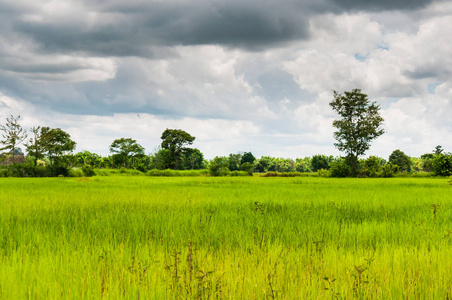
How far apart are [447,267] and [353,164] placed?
151 ft

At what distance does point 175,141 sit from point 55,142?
31.5m

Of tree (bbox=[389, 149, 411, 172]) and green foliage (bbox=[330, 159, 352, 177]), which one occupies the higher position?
tree (bbox=[389, 149, 411, 172])

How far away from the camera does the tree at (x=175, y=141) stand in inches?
2813

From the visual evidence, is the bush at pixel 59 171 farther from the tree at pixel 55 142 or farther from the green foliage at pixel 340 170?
the green foliage at pixel 340 170

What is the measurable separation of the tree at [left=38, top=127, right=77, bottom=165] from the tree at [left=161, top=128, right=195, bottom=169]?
28.5 meters

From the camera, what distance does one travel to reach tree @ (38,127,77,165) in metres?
42.8

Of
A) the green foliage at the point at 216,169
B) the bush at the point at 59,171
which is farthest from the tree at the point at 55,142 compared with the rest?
the green foliage at the point at 216,169

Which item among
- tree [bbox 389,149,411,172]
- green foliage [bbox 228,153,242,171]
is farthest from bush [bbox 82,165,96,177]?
tree [bbox 389,149,411,172]

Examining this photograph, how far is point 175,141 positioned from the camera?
237ft

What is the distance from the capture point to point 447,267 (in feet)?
11.7

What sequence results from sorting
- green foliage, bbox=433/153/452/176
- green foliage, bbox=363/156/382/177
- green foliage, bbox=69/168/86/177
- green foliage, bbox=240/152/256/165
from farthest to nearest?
green foliage, bbox=240/152/256/165 < green foliage, bbox=363/156/382/177 < green foliage, bbox=433/153/452/176 < green foliage, bbox=69/168/86/177

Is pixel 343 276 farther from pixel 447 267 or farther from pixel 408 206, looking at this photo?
pixel 408 206

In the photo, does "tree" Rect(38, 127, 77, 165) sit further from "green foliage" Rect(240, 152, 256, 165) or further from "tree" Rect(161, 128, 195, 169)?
"green foliage" Rect(240, 152, 256, 165)

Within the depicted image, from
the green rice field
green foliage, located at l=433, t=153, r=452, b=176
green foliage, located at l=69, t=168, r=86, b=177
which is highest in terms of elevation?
green foliage, located at l=433, t=153, r=452, b=176
